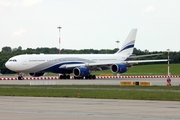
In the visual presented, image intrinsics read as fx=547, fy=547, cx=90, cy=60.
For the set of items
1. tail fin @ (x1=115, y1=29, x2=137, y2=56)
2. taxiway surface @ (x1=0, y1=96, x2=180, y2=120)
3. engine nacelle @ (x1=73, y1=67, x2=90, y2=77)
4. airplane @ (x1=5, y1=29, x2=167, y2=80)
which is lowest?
taxiway surface @ (x1=0, y1=96, x2=180, y2=120)

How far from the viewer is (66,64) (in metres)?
80.1

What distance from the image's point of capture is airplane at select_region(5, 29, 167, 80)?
76.6 metres

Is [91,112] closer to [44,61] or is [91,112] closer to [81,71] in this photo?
[81,71]

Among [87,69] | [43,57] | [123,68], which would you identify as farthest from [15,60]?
[123,68]

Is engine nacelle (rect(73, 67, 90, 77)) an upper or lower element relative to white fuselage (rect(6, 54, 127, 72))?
lower

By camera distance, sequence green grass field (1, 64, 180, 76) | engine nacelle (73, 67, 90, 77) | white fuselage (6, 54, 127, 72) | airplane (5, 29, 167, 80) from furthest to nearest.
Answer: green grass field (1, 64, 180, 76) → engine nacelle (73, 67, 90, 77) → airplane (5, 29, 167, 80) → white fuselage (6, 54, 127, 72)

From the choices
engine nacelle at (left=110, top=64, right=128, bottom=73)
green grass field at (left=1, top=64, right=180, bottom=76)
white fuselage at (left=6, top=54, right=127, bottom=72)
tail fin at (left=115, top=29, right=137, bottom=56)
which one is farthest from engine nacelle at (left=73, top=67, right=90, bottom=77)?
green grass field at (left=1, top=64, right=180, bottom=76)

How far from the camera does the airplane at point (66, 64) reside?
76.6m

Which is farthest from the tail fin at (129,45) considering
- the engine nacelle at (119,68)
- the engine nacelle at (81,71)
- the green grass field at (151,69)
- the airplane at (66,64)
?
the green grass field at (151,69)

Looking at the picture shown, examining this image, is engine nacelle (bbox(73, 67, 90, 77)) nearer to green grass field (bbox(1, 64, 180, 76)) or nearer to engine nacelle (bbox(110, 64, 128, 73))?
engine nacelle (bbox(110, 64, 128, 73))

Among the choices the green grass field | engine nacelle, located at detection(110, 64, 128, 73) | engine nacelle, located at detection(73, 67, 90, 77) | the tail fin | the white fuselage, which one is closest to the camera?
the white fuselage

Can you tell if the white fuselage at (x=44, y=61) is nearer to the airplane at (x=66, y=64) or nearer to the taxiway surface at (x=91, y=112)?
the airplane at (x=66, y=64)

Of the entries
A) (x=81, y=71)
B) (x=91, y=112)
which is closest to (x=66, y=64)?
(x=81, y=71)

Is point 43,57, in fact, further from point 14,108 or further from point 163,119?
point 163,119
